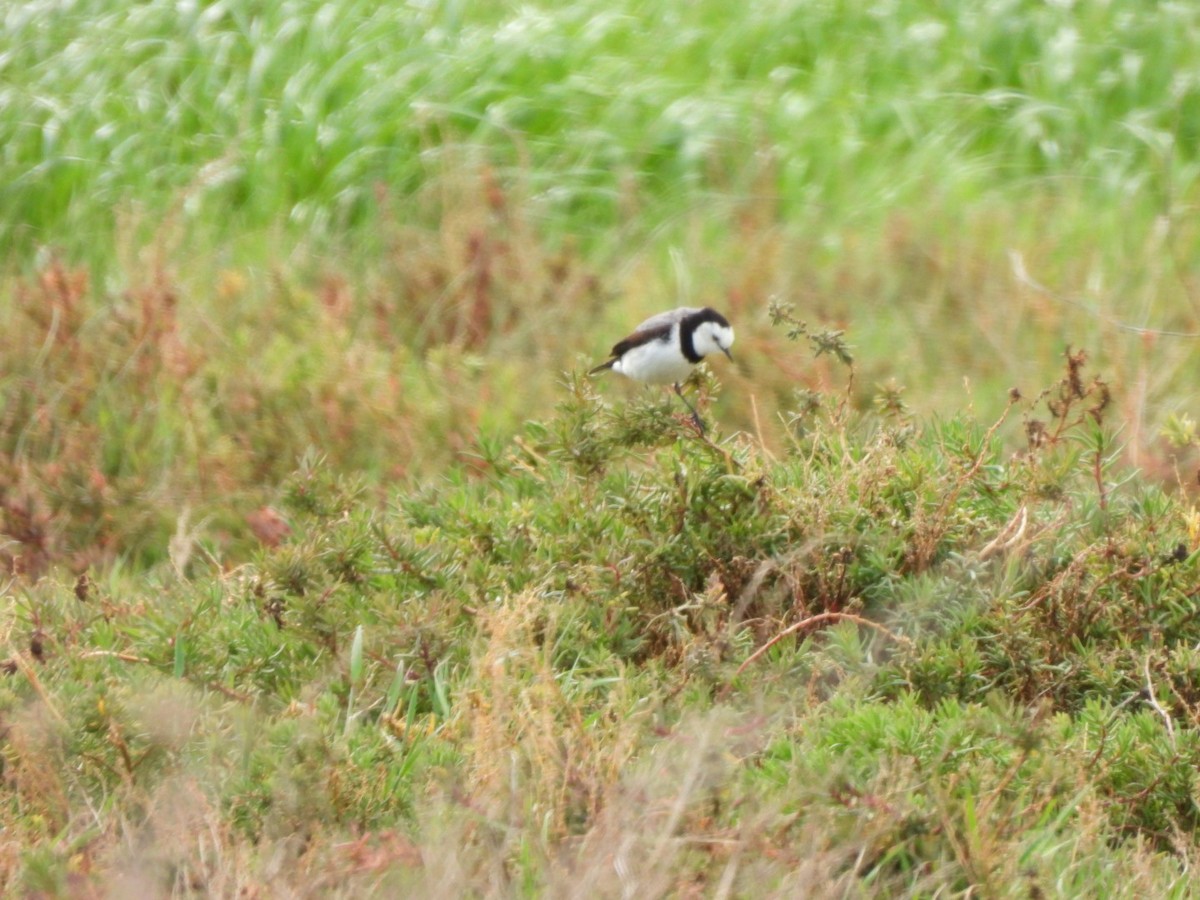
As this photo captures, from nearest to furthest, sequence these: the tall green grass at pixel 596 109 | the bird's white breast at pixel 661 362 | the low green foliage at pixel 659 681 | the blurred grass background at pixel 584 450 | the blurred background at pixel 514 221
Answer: the low green foliage at pixel 659 681, the blurred grass background at pixel 584 450, the bird's white breast at pixel 661 362, the blurred background at pixel 514 221, the tall green grass at pixel 596 109

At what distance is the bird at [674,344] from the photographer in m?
4.78

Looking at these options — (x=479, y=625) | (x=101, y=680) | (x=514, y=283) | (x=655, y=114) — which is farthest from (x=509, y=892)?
(x=655, y=114)

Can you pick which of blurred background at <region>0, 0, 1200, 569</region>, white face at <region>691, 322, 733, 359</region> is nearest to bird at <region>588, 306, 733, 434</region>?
white face at <region>691, 322, 733, 359</region>

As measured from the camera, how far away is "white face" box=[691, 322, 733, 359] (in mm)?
4801

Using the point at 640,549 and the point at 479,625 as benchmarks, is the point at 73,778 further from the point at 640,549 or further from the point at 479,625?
the point at 640,549

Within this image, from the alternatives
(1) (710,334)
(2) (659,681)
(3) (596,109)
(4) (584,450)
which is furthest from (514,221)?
(2) (659,681)

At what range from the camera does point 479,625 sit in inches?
132

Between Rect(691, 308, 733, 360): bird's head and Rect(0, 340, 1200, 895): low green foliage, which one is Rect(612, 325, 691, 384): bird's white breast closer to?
Rect(691, 308, 733, 360): bird's head

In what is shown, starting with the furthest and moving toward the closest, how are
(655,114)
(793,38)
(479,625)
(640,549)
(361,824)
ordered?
(793,38) → (655,114) → (640,549) → (479,625) → (361,824)

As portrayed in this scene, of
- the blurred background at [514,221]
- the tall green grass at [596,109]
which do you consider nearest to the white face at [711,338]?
the blurred background at [514,221]

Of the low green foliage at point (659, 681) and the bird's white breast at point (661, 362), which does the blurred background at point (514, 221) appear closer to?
the bird's white breast at point (661, 362)

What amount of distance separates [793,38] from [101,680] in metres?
5.96

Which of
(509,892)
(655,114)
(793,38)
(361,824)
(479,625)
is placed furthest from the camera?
(793,38)

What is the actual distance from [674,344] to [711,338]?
5.4 inches
